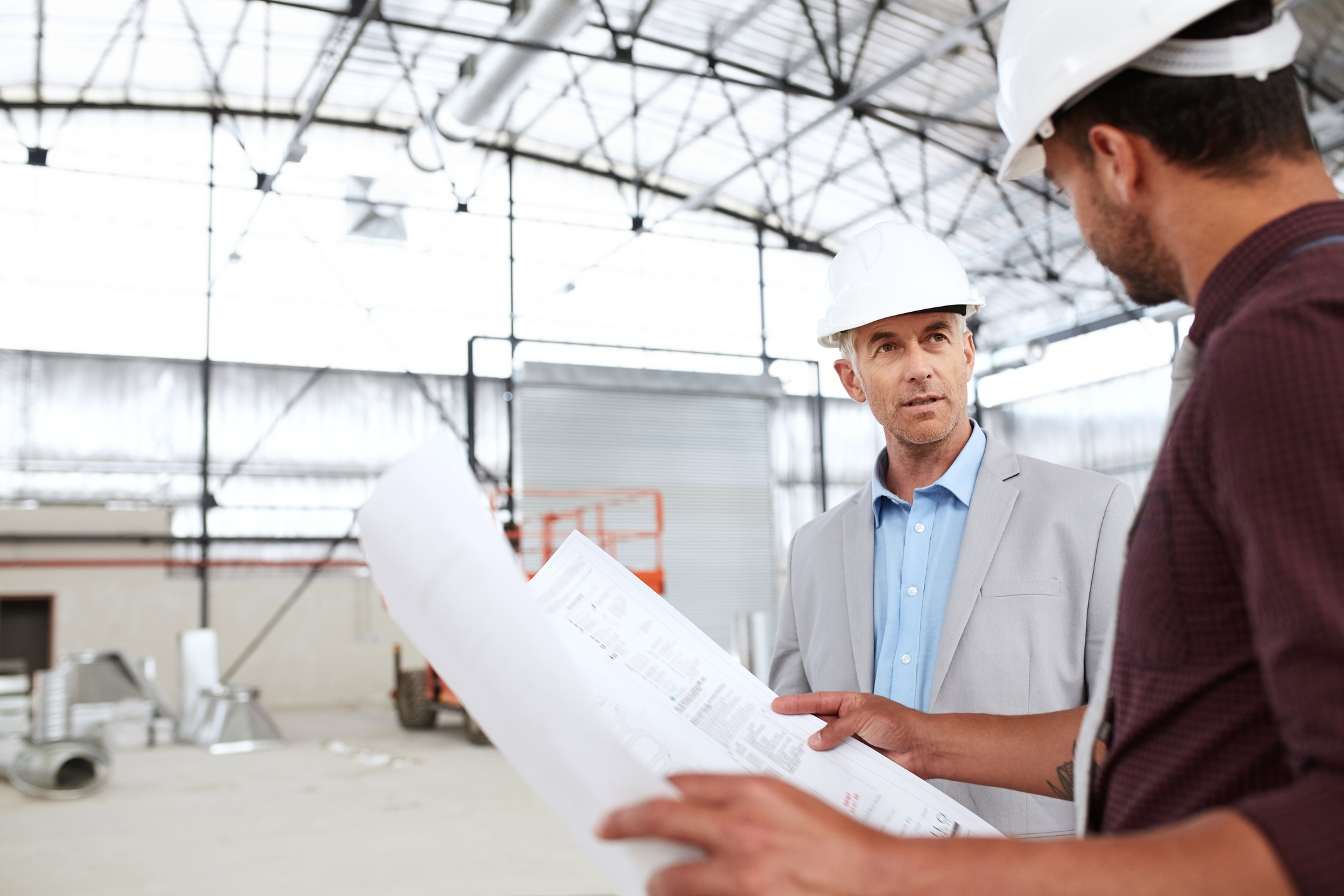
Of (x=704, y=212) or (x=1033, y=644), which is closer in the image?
(x=1033, y=644)

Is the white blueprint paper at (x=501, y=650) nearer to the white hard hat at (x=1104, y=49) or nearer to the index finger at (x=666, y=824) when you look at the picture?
the index finger at (x=666, y=824)

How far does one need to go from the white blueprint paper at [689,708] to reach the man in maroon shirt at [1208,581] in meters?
0.36

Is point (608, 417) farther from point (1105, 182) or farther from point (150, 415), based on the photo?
point (1105, 182)

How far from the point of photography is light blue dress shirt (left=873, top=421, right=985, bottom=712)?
7.09 feet

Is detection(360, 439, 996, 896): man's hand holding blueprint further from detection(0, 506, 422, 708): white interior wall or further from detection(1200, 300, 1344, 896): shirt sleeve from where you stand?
detection(0, 506, 422, 708): white interior wall

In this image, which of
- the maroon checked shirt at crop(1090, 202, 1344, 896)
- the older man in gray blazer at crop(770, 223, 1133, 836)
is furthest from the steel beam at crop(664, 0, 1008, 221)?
the maroon checked shirt at crop(1090, 202, 1344, 896)

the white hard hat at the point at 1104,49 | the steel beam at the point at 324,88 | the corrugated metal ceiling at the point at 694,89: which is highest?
the corrugated metal ceiling at the point at 694,89

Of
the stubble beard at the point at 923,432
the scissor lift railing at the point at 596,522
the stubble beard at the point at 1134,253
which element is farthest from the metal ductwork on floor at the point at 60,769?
the stubble beard at the point at 1134,253

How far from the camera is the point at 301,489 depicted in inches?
737

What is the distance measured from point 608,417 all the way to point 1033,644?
13.6 m

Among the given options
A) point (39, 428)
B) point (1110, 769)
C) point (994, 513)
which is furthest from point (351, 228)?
point (1110, 769)

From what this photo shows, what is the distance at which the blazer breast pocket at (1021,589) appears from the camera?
6.74ft

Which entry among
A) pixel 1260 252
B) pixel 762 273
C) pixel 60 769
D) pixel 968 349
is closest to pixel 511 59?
pixel 762 273

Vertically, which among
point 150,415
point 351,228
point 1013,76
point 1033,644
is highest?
point 351,228
